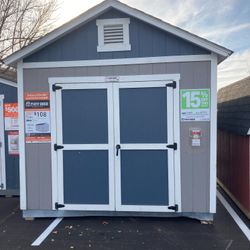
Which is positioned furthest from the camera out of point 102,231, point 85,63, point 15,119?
point 15,119

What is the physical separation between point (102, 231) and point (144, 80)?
2470mm

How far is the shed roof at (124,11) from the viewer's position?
16.5 ft

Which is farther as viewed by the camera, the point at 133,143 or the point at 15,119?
the point at 15,119

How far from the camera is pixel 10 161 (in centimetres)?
700

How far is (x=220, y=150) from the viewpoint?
8219 mm

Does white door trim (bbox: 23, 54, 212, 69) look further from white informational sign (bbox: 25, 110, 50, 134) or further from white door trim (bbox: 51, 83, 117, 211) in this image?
white informational sign (bbox: 25, 110, 50, 134)

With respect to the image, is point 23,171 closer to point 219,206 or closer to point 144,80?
point 144,80

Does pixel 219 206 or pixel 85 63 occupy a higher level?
pixel 85 63

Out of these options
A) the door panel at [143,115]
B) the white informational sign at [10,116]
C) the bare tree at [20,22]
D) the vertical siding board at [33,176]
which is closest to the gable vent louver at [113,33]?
the door panel at [143,115]

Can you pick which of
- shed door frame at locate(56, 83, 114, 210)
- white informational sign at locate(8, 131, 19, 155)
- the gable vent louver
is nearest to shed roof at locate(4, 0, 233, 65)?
the gable vent louver

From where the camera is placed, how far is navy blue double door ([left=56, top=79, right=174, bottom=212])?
5312mm

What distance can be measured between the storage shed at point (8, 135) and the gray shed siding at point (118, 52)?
1.63 meters

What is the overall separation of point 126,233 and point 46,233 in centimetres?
123

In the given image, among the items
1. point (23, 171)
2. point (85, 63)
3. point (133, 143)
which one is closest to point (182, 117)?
point (133, 143)
